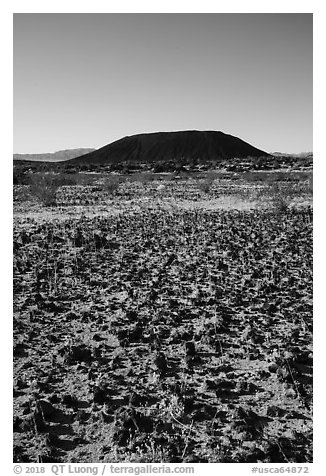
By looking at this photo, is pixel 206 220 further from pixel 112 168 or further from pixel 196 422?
pixel 112 168

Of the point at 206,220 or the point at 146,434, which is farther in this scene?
the point at 206,220

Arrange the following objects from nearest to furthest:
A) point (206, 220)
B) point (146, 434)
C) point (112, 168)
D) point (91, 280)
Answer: point (146, 434)
point (91, 280)
point (206, 220)
point (112, 168)

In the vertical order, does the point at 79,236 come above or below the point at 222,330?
above

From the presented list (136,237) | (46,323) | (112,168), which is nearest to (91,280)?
(46,323)

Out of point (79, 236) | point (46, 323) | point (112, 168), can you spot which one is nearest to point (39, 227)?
point (79, 236)

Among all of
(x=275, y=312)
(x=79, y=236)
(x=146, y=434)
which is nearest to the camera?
(x=146, y=434)
